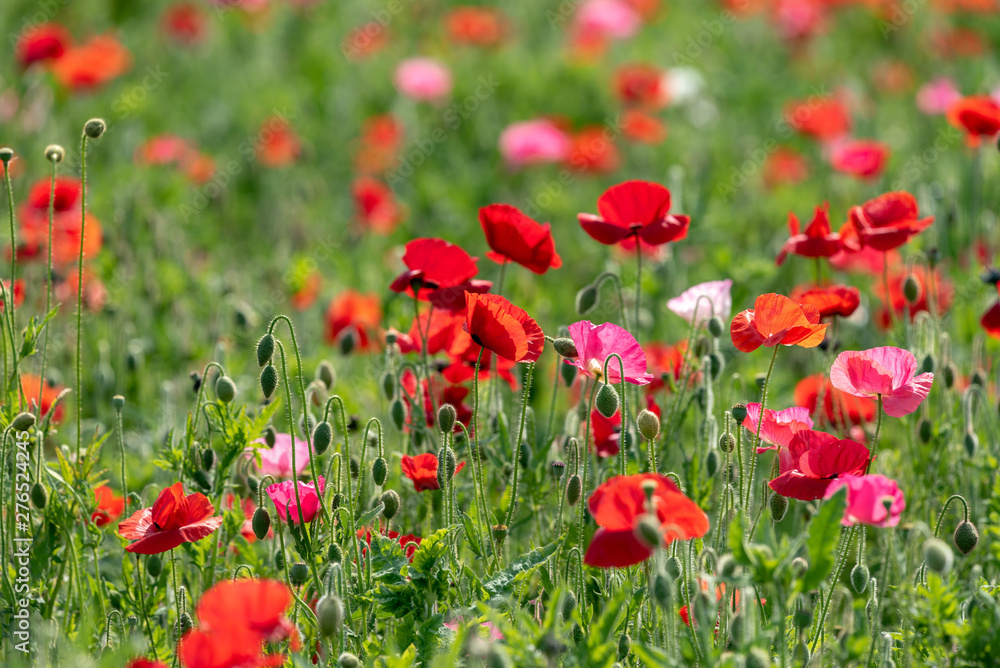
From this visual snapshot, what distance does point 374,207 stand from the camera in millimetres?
4746

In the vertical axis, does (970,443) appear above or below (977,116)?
below

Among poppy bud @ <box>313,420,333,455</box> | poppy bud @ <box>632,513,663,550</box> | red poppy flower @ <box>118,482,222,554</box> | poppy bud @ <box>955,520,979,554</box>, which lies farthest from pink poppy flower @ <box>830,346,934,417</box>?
red poppy flower @ <box>118,482,222,554</box>

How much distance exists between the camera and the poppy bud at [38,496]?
2.16m

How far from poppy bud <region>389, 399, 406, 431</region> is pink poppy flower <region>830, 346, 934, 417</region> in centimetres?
96

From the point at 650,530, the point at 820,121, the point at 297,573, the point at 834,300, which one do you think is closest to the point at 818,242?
the point at 834,300

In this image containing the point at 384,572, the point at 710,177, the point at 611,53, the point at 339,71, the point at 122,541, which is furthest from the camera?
the point at 611,53

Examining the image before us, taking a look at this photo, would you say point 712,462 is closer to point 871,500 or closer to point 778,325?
point 778,325

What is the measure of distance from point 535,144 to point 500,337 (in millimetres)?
3572

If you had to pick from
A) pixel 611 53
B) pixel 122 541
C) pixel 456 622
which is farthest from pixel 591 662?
pixel 611 53

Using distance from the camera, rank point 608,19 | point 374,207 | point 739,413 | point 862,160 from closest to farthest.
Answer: point 739,413
point 862,160
point 374,207
point 608,19

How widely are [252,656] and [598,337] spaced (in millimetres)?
913

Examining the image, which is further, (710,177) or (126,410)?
(710,177)

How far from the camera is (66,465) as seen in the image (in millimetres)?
2287

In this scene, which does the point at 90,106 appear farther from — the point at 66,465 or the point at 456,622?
the point at 456,622
